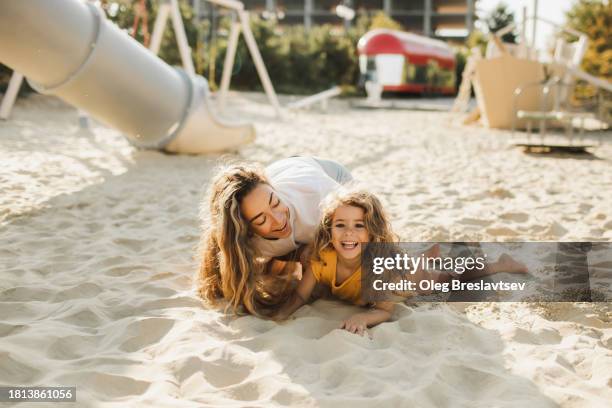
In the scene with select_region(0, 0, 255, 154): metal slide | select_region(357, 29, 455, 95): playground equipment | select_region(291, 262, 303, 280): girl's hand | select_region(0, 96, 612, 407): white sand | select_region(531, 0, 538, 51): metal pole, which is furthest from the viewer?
select_region(357, 29, 455, 95): playground equipment

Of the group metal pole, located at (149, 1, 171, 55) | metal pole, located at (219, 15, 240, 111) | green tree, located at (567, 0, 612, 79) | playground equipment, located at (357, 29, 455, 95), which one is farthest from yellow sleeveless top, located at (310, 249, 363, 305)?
playground equipment, located at (357, 29, 455, 95)

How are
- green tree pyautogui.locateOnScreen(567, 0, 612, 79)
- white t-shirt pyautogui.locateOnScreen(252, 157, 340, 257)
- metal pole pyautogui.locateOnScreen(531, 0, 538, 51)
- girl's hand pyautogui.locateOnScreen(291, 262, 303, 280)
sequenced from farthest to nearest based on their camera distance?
1. green tree pyautogui.locateOnScreen(567, 0, 612, 79)
2. metal pole pyautogui.locateOnScreen(531, 0, 538, 51)
3. girl's hand pyautogui.locateOnScreen(291, 262, 303, 280)
4. white t-shirt pyautogui.locateOnScreen(252, 157, 340, 257)

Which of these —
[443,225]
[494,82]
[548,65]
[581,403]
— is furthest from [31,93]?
[581,403]

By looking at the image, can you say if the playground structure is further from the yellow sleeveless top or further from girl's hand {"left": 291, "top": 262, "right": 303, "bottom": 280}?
the yellow sleeveless top

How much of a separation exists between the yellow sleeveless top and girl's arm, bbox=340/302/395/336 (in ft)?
0.43

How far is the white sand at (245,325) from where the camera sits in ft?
6.33

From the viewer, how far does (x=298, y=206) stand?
9.11ft

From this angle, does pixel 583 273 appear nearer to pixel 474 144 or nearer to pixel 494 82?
pixel 474 144

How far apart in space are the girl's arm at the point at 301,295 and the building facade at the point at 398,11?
42.6 metres

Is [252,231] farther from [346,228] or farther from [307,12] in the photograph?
[307,12]

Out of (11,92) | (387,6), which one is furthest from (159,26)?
(387,6)

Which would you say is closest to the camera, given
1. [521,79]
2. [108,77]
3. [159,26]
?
[108,77]

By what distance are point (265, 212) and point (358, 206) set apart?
1.27ft

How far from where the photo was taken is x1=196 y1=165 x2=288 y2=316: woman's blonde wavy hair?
8.36 ft
